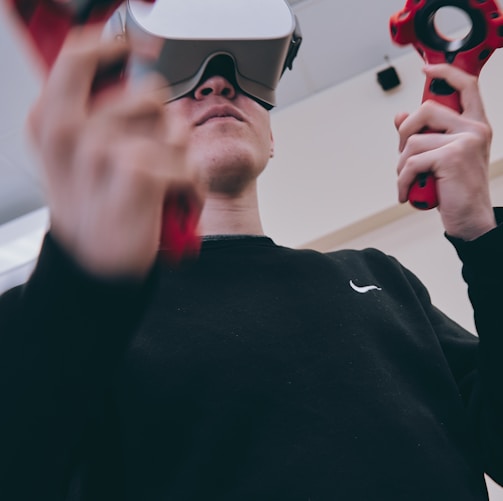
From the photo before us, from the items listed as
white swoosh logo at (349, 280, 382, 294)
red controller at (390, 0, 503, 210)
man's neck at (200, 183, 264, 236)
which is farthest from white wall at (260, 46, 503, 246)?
red controller at (390, 0, 503, 210)

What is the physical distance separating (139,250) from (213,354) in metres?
0.30

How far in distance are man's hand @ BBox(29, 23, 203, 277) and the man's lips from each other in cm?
52

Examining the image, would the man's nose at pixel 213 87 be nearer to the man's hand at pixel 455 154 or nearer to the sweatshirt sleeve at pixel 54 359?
the man's hand at pixel 455 154

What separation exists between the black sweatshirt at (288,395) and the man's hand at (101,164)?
53 mm

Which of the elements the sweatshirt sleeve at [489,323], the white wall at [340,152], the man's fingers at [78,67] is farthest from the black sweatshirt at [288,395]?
the white wall at [340,152]

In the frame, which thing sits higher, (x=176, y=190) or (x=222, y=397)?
(x=176, y=190)

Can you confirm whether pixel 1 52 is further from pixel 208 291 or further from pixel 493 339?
pixel 493 339

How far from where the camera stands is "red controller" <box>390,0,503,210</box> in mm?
551

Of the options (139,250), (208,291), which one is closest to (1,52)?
(208,291)

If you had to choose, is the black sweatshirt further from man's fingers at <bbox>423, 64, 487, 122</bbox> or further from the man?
man's fingers at <bbox>423, 64, 487, 122</bbox>

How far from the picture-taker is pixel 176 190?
0.93ft

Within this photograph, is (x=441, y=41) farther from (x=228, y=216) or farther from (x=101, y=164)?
(x=101, y=164)

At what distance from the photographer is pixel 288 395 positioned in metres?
0.52

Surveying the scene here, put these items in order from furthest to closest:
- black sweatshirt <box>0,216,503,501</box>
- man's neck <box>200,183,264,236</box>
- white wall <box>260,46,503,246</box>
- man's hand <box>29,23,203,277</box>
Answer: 1. white wall <box>260,46,503,246</box>
2. man's neck <box>200,183,264,236</box>
3. black sweatshirt <box>0,216,503,501</box>
4. man's hand <box>29,23,203,277</box>
